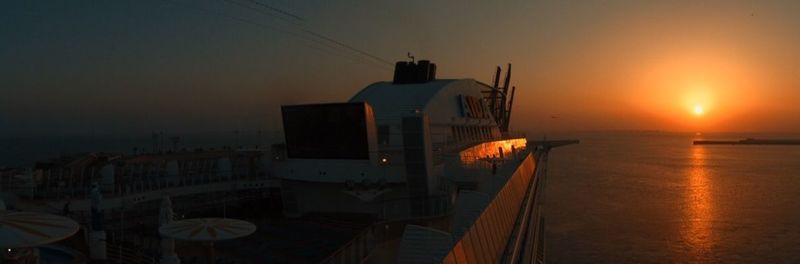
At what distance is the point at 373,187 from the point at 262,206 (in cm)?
653

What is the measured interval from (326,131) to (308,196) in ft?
8.02

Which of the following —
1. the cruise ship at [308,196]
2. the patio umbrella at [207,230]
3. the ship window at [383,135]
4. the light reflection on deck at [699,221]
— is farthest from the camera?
the light reflection on deck at [699,221]

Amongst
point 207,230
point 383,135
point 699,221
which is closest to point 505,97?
point 699,221

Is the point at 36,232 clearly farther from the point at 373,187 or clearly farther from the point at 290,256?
the point at 373,187

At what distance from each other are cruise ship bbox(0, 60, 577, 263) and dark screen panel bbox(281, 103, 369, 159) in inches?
1.5

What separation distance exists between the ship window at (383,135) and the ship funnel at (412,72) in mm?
7326

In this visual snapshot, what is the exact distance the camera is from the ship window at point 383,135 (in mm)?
25016

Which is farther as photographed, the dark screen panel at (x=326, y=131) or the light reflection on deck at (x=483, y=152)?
the light reflection on deck at (x=483, y=152)

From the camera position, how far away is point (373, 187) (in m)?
19.2

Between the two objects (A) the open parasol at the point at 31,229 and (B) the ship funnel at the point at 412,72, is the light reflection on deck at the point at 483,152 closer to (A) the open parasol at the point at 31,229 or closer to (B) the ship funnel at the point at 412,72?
(B) the ship funnel at the point at 412,72

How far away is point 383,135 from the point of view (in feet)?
83.3

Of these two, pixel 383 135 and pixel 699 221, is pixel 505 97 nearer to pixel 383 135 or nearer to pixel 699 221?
pixel 699 221

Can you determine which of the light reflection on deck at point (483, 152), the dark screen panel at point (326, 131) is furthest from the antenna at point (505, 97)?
the dark screen panel at point (326, 131)

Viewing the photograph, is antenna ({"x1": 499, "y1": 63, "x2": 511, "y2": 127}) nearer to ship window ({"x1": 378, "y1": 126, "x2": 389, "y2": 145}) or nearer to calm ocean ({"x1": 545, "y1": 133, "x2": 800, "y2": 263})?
calm ocean ({"x1": 545, "y1": 133, "x2": 800, "y2": 263})
